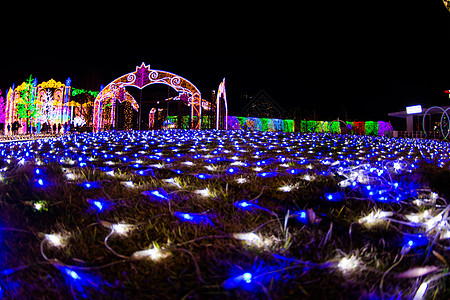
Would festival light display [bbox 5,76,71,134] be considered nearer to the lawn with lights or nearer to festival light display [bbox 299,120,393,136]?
the lawn with lights

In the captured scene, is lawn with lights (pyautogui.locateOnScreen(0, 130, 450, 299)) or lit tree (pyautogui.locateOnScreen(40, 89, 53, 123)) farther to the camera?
lit tree (pyautogui.locateOnScreen(40, 89, 53, 123))

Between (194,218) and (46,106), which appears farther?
(46,106)

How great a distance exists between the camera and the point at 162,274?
3.79ft


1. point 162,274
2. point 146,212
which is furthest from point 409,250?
point 146,212

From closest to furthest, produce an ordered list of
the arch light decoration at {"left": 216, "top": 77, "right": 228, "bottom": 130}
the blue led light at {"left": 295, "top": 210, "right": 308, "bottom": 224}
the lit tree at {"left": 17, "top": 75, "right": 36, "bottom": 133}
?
1. the blue led light at {"left": 295, "top": 210, "right": 308, "bottom": 224}
2. the arch light decoration at {"left": 216, "top": 77, "right": 228, "bottom": 130}
3. the lit tree at {"left": 17, "top": 75, "right": 36, "bottom": 133}

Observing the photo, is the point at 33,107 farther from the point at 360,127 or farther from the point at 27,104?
the point at 360,127

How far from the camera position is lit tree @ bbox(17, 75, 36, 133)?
1994 centimetres

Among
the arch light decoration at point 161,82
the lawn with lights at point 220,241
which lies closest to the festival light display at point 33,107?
the arch light decoration at point 161,82

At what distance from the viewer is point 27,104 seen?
20.0 metres

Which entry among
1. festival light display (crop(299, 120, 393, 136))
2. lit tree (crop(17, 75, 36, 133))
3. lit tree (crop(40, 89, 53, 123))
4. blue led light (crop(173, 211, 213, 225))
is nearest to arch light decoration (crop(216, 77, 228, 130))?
blue led light (crop(173, 211, 213, 225))

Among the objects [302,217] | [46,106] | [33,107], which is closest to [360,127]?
[46,106]

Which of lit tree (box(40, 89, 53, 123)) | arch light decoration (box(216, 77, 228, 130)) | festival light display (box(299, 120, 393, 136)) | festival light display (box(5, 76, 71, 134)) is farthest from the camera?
festival light display (box(299, 120, 393, 136))

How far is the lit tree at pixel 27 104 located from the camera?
19938mm

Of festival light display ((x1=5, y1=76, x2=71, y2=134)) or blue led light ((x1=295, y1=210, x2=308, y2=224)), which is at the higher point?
festival light display ((x1=5, y1=76, x2=71, y2=134))
